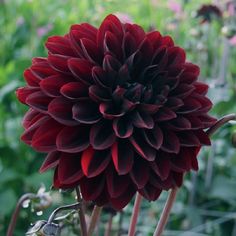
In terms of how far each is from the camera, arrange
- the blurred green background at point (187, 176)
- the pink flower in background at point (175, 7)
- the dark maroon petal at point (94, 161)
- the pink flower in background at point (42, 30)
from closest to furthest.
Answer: the dark maroon petal at point (94, 161) < the blurred green background at point (187, 176) < the pink flower in background at point (42, 30) < the pink flower in background at point (175, 7)

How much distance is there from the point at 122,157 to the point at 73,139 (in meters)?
0.04

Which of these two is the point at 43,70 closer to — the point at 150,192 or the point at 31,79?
the point at 31,79

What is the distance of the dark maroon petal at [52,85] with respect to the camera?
483 millimetres

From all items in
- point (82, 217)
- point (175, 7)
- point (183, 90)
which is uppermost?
point (175, 7)

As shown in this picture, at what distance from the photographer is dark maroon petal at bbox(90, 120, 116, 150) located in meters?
0.47

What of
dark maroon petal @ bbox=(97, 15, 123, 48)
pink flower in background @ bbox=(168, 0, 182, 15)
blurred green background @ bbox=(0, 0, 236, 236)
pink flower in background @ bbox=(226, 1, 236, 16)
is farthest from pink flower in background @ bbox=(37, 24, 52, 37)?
dark maroon petal @ bbox=(97, 15, 123, 48)

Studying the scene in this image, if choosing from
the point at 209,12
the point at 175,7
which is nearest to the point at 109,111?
the point at 209,12

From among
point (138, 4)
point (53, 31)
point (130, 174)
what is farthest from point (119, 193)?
point (138, 4)

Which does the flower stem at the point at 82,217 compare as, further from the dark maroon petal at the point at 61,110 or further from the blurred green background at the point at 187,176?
the blurred green background at the point at 187,176

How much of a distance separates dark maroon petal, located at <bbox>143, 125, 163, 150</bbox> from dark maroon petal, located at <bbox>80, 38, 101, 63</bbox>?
0.08m

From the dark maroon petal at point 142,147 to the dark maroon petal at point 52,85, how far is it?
0.07 m

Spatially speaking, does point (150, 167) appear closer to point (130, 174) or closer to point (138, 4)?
point (130, 174)

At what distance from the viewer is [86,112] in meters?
0.48

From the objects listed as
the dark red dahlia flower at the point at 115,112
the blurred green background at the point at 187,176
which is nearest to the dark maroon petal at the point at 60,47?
the dark red dahlia flower at the point at 115,112
